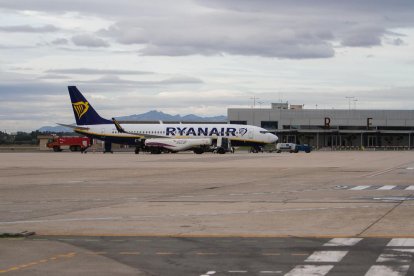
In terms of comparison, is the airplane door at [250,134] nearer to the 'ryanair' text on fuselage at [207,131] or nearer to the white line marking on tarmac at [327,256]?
the 'ryanair' text on fuselage at [207,131]

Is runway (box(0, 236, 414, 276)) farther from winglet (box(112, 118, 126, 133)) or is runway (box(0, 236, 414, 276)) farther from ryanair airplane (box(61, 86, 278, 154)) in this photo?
winglet (box(112, 118, 126, 133))

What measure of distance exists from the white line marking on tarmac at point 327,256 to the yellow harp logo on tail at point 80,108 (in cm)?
10575

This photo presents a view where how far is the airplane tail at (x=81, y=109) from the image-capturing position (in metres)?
119

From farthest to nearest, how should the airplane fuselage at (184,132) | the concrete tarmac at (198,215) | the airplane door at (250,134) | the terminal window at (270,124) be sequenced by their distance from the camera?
the terminal window at (270,124)
the airplane door at (250,134)
the airplane fuselage at (184,132)
the concrete tarmac at (198,215)

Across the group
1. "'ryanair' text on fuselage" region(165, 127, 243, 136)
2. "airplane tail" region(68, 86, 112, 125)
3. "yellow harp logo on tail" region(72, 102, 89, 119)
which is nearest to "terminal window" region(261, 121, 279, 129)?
"'ryanair' text on fuselage" region(165, 127, 243, 136)

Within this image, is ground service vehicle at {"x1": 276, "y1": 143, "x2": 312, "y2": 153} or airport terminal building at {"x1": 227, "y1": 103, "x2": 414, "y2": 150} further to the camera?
airport terminal building at {"x1": 227, "y1": 103, "x2": 414, "y2": 150}

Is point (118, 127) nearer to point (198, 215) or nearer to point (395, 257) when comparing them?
point (198, 215)

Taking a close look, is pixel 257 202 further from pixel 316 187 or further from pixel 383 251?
pixel 383 251

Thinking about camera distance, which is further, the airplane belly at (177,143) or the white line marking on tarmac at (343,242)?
the airplane belly at (177,143)

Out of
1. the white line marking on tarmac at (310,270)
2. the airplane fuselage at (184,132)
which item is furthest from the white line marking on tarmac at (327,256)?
the airplane fuselage at (184,132)

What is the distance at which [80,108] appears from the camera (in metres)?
119

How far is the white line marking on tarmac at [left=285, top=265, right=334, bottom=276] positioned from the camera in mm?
13009

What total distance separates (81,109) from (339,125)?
87771 mm

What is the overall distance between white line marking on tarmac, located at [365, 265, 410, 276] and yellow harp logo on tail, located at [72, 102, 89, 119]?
353 feet
